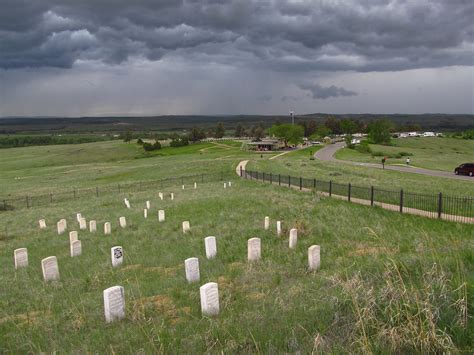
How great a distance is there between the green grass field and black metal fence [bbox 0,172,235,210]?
20610mm

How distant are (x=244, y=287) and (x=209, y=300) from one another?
1.62 m

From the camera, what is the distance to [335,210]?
20.1 m

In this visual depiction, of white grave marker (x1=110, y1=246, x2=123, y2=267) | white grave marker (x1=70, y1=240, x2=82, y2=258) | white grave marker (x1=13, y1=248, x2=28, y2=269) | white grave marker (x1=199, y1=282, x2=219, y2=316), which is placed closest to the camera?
white grave marker (x1=199, y1=282, x2=219, y2=316)

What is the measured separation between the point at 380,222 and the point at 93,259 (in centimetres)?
1202

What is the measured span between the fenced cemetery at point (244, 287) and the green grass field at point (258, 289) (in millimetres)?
32

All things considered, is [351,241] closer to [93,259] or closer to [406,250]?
[406,250]

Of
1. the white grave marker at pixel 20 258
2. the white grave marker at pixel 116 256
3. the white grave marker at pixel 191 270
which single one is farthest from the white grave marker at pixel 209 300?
the white grave marker at pixel 20 258

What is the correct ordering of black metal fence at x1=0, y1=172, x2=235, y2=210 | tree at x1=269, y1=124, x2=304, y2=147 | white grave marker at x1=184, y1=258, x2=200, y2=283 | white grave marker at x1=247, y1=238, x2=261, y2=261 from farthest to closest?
tree at x1=269, y1=124, x2=304, y2=147, black metal fence at x1=0, y1=172, x2=235, y2=210, white grave marker at x1=247, y1=238, x2=261, y2=261, white grave marker at x1=184, y1=258, x2=200, y2=283

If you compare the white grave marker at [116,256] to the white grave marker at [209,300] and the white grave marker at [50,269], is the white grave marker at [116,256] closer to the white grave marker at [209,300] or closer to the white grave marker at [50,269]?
the white grave marker at [50,269]

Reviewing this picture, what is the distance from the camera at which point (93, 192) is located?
4356 centimetres

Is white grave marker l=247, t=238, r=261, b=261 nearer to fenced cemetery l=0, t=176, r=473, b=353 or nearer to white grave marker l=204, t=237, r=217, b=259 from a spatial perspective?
fenced cemetery l=0, t=176, r=473, b=353

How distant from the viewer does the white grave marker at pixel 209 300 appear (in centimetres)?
705

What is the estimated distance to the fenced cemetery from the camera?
5.50 m

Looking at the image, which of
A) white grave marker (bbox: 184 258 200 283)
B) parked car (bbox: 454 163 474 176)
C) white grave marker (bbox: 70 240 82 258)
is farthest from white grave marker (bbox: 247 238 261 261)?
parked car (bbox: 454 163 474 176)
